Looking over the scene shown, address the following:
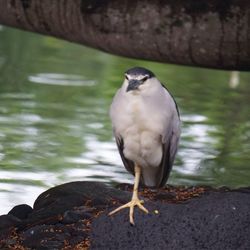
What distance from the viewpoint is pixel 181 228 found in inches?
212

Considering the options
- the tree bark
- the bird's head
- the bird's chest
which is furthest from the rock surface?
the tree bark

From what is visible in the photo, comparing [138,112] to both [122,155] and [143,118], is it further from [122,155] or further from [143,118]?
[122,155]

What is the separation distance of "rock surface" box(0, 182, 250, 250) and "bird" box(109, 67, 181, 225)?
0.09 metres

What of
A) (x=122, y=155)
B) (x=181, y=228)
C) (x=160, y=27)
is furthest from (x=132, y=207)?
(x=160, y=27)

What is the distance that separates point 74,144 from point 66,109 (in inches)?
67.3

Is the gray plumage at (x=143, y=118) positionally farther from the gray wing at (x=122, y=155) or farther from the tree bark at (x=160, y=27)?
the tree bark at (x=160, y=27)

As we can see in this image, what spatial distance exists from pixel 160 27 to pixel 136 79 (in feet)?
4.54

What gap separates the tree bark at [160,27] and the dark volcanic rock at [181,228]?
1.40 metres

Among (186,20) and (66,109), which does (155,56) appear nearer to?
(186,20)

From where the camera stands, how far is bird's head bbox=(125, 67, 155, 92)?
17.7 ft

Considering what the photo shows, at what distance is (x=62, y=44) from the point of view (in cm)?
1745

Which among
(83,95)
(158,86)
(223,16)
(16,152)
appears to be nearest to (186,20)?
(223,16)

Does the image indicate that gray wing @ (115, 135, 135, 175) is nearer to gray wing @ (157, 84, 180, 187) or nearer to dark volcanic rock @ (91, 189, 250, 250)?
gray wing @ (157, 84, 180, 187)

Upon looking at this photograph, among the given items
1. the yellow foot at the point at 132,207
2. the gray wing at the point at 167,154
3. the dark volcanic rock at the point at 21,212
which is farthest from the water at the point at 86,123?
the yellow foot at the point at 132,207
